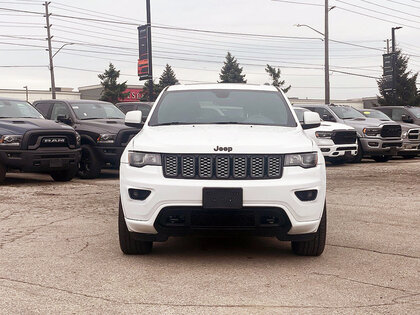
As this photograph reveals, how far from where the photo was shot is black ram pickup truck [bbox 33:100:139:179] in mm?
13500

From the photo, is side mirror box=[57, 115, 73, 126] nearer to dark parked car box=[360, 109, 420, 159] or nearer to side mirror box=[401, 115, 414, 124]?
dark parked car box=[360, 109, 420, 159]

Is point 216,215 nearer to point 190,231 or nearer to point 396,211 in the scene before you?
point 190,231

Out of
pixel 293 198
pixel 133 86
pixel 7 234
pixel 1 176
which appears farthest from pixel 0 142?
pixel 133 86

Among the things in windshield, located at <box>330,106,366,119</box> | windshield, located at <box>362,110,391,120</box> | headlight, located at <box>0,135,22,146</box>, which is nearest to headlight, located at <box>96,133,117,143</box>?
headlight, located at <box>0,135,22,146</box>

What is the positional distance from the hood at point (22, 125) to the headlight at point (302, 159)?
7975mm

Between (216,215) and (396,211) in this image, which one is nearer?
(216,215)

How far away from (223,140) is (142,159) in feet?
2.43

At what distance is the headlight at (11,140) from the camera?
39.5ft

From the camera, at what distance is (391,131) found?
1858 cm

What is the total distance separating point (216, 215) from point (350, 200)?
17.1 feet

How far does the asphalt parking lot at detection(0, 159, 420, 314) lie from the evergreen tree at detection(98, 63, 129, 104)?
65.7 meters

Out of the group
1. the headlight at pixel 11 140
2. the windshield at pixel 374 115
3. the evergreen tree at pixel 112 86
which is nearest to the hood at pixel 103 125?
the headlight at pixel 11 140

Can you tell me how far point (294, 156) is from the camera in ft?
17.9

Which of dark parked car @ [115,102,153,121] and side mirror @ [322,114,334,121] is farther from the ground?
dark parked car @ [115,102,153,121]
